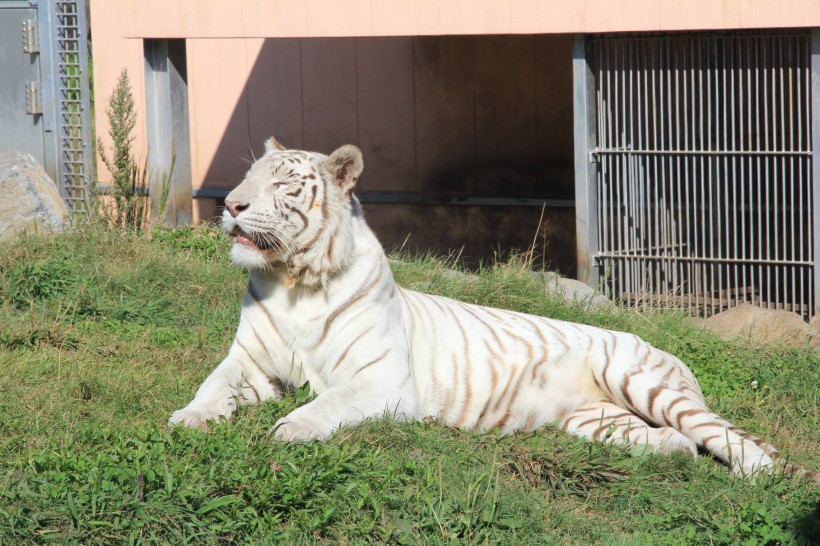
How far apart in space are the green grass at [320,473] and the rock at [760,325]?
0.72m

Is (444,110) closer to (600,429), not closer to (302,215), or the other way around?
(302,215)

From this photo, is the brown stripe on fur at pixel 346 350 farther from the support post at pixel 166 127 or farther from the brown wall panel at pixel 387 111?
the brown wall panel at pixel 387 111

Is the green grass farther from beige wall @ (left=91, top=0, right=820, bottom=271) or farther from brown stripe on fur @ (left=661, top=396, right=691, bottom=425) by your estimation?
beige wall @ (left=91, top=0, right=820, bottom=271)

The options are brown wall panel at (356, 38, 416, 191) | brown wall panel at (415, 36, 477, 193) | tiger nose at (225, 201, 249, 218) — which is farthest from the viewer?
brown wall panel at (356, 38, 416, 191)

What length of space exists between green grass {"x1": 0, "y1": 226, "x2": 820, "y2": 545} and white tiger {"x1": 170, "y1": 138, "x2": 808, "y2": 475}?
0.50 feet

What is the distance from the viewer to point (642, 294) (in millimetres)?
7277

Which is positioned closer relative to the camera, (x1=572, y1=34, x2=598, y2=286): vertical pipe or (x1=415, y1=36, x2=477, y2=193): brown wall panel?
(x1=572, y1=34, x2=598, y2=286): vertical pipe

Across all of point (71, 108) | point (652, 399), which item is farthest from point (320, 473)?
point (71, 108)

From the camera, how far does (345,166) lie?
4.39m

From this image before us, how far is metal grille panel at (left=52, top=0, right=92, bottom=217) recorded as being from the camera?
33.0ft

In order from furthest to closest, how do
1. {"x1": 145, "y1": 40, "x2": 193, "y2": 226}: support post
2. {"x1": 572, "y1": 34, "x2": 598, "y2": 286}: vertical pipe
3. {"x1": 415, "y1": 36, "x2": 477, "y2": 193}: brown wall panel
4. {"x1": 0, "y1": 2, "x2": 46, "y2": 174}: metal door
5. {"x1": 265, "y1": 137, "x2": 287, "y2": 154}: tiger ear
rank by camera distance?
{"x1": 415, "y1": 36, "x2": 477, "y2": 193}: brown wall panel < {"x1": 0, "y1": 2, "x2": 46, "y2": 174}: metal door < {"x1": 145, "y1": 40, "x2": 193, "y2": 226}: support post < {"x1": 572, "y1": 34, "x2": 598, "y2": 286}: vertical pipe < {"x1": 265, "y1": 137, "x2": 287, "y2": 154}: tiger ear

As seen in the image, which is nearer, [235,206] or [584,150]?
[235,206]

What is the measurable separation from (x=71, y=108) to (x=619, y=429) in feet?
24.7

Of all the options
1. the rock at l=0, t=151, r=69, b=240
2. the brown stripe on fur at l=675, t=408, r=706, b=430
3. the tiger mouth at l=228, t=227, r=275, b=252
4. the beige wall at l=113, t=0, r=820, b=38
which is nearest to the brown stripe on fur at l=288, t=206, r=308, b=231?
the tiger mouth at l=228, t=227, r=275, b=252
